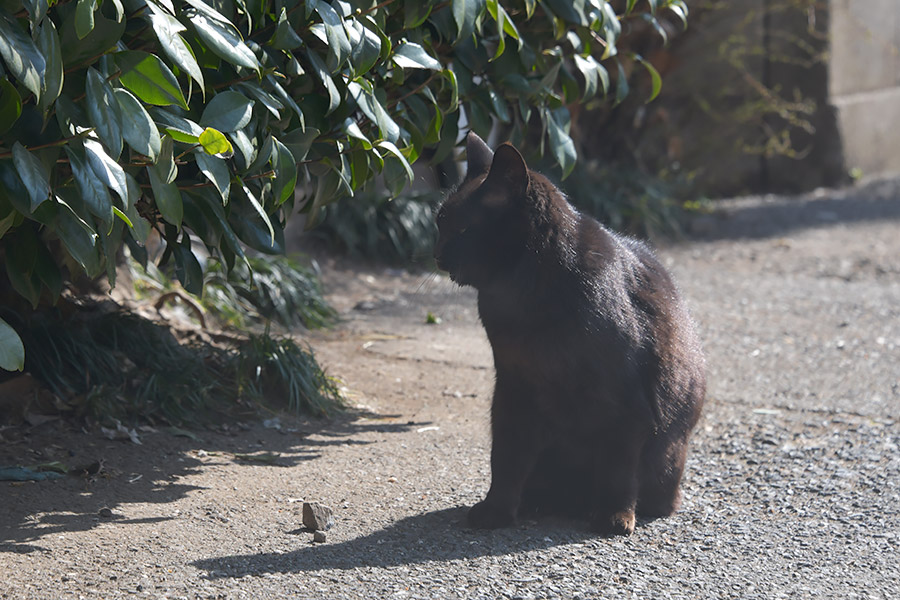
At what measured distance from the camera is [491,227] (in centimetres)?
309

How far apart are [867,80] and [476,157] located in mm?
9382

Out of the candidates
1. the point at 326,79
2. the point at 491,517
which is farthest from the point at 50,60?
the point at 491,517

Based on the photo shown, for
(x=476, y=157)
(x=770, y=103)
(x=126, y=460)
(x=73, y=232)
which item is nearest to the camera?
(x=73, y=232)

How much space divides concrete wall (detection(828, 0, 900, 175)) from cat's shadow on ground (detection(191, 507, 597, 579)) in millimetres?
8625

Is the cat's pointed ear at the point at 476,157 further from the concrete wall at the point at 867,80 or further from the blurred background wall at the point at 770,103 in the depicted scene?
the concrete wall at the point at 867,80

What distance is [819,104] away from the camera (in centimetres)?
1070

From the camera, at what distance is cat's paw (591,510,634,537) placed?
3.18 metres

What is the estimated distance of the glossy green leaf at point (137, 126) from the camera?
2.26 meters

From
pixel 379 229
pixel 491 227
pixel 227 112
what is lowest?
pixel 379 229

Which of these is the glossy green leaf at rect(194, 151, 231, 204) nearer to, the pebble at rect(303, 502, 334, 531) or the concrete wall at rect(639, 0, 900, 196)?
the pebble at rect(303, 502, 334, 531)

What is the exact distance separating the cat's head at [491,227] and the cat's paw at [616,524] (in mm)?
835

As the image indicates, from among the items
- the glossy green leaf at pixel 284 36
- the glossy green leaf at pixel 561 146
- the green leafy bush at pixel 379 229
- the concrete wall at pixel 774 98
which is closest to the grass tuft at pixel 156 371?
the glossy green leaf at pixel 561 146

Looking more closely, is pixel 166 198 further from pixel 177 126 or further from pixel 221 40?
pixel 221 40

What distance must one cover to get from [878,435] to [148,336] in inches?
125
